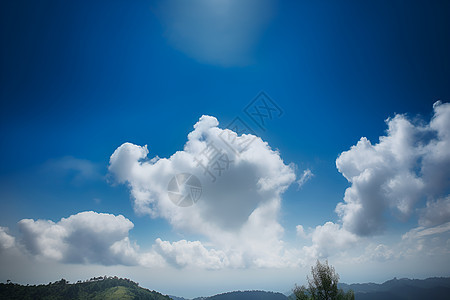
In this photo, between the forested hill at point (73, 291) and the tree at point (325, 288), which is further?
the forested hill at point (73, 291)

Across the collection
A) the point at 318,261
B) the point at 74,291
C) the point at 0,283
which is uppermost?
the point at 318,261

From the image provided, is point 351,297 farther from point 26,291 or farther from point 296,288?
point 26,291

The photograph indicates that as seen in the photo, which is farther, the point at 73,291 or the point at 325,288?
the point at 73,291

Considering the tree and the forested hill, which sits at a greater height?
the tree

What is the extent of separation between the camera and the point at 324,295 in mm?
27078

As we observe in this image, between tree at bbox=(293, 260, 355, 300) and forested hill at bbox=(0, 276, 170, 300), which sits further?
forested hill at bbox=(0, 276, 170, 300)

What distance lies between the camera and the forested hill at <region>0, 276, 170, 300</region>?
470 ft

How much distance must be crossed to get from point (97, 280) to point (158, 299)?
208 feet

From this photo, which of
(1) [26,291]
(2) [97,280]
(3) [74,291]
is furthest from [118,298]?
(1) [26,291]

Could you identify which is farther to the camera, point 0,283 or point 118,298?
point 118,298

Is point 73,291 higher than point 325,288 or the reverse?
the reverse

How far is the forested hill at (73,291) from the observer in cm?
14325

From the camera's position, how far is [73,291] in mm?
162875

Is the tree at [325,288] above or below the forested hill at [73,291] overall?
above
